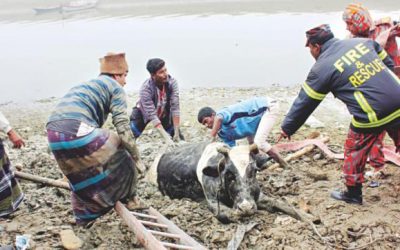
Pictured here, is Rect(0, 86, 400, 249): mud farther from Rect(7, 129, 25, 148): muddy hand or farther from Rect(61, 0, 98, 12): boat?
Rect(61, 0, 98, 12): boat

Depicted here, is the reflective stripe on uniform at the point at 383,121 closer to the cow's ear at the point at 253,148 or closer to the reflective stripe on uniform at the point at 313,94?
the reflective stripe on uniform at the point at 313,94

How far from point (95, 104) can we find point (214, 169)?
1616 millimetres

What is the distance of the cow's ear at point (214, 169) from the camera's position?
5398 mm

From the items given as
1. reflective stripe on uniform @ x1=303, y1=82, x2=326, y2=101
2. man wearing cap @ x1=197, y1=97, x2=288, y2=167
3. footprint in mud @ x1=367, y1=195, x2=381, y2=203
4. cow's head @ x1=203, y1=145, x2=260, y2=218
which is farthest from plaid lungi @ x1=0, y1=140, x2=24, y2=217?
footprint in mud @ x1=367, y1=195, x2=381, y2=203

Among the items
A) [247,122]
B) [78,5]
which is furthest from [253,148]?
[78,5]

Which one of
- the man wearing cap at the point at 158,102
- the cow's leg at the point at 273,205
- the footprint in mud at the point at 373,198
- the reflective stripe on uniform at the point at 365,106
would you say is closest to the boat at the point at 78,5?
the man wearing cap at the point at 158,102

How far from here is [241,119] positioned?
690cm

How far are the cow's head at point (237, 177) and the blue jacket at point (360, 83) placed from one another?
3.29 feet

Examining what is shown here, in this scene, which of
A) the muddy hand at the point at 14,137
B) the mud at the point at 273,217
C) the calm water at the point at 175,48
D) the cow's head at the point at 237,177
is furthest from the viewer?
the calm water at the point at 175,48

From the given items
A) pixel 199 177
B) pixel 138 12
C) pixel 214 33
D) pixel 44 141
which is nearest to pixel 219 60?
pixel 214 33

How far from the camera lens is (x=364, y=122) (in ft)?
15.9

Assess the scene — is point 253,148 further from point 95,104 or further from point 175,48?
point 175,48

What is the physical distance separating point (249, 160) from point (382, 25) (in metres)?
2.85

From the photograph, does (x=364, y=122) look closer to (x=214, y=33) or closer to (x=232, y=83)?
(x=232, y=83)
